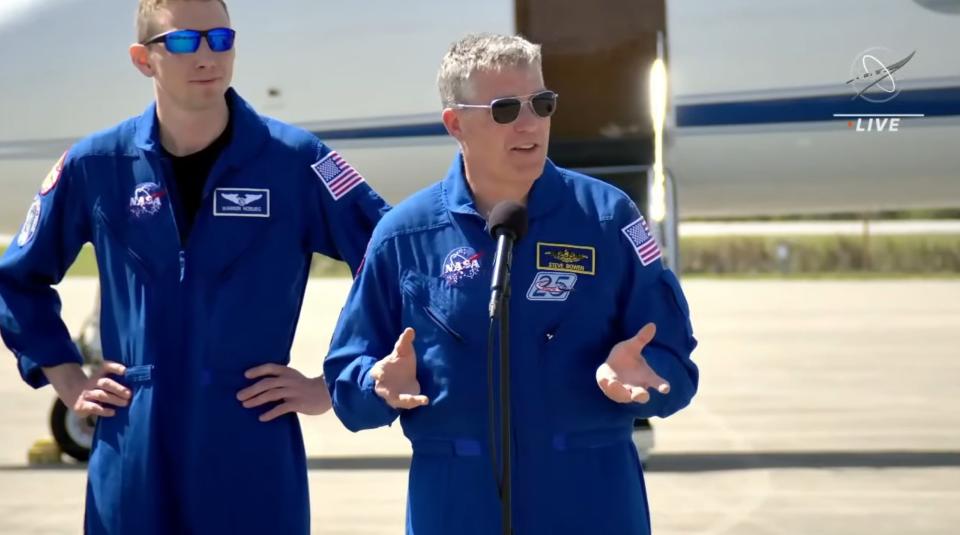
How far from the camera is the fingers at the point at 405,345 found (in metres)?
2.67

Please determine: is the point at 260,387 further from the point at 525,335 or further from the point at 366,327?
the point at 525,335

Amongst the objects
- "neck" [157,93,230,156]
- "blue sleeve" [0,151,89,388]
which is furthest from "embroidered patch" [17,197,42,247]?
"neck" [157,93,230,156]

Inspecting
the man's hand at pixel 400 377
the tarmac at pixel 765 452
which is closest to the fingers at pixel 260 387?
the man's hand at pixel 400 377

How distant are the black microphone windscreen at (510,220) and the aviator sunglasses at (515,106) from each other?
0.63 ft

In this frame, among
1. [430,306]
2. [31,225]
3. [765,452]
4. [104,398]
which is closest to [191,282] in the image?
[104,398]

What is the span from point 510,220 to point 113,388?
42.8 inches

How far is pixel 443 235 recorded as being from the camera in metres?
2.87

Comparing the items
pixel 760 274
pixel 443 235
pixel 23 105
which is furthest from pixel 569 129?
pixel 760 274

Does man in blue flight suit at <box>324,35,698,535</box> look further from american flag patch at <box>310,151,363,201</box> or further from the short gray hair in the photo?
american flag patch at <box>310,151,363,201</box>

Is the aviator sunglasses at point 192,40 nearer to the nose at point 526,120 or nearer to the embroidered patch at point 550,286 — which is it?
the nose at point 526,120

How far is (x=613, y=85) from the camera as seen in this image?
328 inches

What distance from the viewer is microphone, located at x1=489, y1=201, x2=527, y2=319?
253 cm

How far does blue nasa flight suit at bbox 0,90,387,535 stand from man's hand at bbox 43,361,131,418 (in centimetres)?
3

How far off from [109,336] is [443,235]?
0.86 metres
